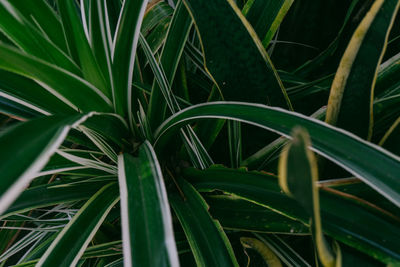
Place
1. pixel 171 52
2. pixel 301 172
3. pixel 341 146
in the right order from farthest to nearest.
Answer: pixel 171 52 → pixel 341 146 → pixel 301 172

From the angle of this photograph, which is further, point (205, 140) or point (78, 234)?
point (205, 140)

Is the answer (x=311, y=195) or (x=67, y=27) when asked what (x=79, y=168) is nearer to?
(x=67, y=27)

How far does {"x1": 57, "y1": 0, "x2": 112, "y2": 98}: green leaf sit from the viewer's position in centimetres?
35

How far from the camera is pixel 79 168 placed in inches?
17.9

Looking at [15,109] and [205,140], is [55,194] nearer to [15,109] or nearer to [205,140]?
[15,109]

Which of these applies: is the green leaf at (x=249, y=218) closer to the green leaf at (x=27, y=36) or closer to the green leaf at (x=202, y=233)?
the green leaf at (x=202, y=233)

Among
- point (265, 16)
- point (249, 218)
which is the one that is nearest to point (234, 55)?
point (265, 16)

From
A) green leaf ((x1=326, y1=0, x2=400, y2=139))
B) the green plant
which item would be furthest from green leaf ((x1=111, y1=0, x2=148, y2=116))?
green leaf ((x1=326, y1=0, x2=400, y2=139))

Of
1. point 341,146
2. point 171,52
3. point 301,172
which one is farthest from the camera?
point 171,52

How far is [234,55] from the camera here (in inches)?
15.9

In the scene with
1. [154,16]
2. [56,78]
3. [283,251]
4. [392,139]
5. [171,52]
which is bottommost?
[283,251]

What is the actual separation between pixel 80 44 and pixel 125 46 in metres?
0.06

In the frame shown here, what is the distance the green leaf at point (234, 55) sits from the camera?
38 cm

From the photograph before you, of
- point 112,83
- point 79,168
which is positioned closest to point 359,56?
point 112,83
